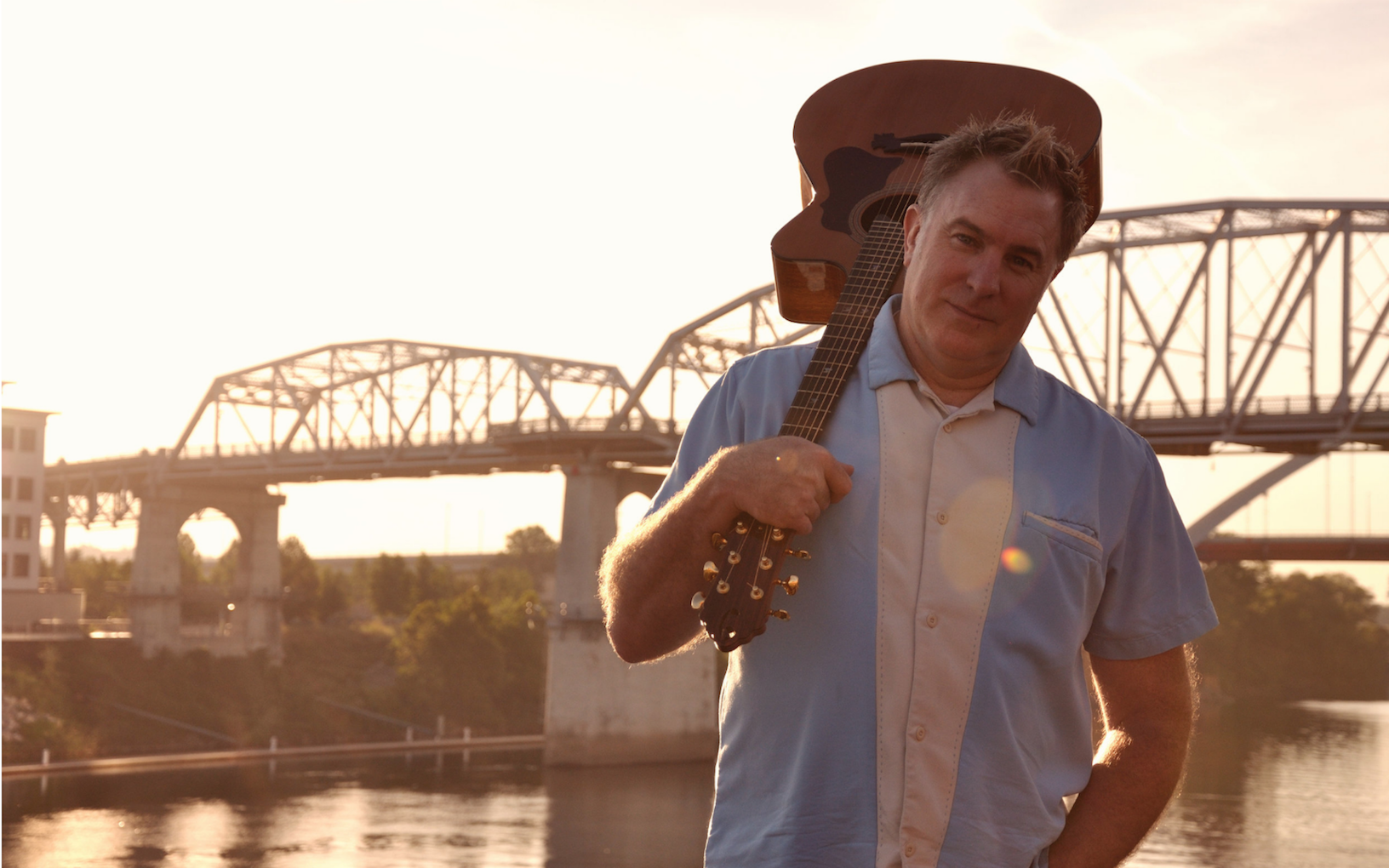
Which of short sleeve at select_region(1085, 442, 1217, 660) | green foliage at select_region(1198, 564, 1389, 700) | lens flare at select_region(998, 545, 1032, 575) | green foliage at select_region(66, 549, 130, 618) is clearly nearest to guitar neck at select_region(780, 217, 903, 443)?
lens flare at select_region(998, 545, 1032, 575)

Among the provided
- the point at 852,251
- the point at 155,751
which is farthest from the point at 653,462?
the point at 852,251

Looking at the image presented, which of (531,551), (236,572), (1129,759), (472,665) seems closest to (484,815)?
(472,665)

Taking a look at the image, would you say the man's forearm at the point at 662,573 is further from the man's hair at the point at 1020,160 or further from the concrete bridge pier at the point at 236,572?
the concrete bridge pier at the point at 236,572

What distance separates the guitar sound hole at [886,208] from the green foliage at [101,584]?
103m

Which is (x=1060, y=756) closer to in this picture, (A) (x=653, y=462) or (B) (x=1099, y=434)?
(B) (x=1099, y=434)

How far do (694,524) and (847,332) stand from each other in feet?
2.31

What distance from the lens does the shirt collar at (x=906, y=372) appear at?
9.91ft

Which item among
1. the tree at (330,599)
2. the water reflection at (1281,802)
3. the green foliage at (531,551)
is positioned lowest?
the water reflection at (1281,802)

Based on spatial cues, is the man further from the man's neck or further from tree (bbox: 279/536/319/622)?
tree (bbox: 279/536/319/622)

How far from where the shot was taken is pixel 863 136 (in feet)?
12.6

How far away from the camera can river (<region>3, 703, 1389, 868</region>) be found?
48156 mm

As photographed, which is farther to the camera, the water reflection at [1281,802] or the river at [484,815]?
the river at [484,815]

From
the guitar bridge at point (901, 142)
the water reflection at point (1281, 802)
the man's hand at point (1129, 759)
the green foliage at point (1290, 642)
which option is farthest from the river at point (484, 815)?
the green foliage at point (1290, 642)

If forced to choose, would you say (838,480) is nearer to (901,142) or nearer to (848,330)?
(848,330)
